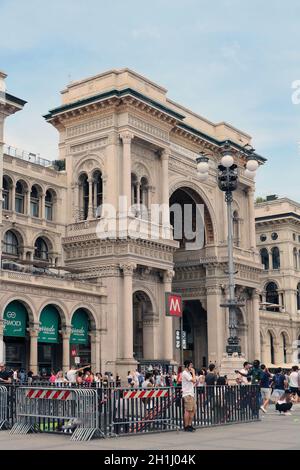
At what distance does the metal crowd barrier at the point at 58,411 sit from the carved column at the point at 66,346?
2461 cm

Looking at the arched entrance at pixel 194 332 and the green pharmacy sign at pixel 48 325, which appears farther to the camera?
the arched entrance at pixel 194 332

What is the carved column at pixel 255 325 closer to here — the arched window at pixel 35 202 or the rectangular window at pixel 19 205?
the arched window at pixel 35 202

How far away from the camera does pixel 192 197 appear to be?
58.2 metres

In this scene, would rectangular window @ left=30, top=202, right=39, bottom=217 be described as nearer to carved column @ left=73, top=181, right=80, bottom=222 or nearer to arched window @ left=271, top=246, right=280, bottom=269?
carved column @ left=73, top=181, right=80, bottom=222

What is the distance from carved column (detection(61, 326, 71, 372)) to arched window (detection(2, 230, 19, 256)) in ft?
19.8

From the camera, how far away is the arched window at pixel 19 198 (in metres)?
46.6

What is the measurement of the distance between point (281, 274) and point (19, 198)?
4166cm

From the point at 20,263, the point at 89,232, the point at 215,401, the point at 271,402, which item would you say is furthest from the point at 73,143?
the point at 215,401

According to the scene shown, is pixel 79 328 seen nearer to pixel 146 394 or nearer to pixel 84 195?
pixel 84 195

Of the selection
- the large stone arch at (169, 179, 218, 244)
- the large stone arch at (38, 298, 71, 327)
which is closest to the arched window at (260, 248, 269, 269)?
the large stone arch at (169, 179, 218, 244)

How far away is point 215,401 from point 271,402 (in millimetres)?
12522

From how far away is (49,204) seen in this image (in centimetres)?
4950

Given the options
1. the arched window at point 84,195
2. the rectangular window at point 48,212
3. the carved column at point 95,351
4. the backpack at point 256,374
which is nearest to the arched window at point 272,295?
the arched window at point 84,195

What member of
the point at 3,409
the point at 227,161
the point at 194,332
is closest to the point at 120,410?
the point at 3,409
